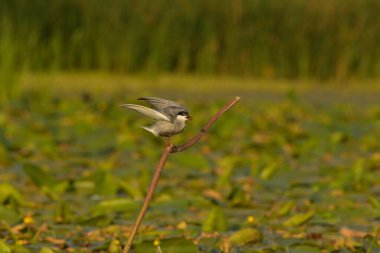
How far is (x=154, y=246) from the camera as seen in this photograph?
352cm

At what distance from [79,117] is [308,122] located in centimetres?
199

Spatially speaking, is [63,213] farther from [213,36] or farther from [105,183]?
[213,36]

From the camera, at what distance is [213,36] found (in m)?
11.5

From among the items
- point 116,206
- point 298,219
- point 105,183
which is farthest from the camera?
point 105,183

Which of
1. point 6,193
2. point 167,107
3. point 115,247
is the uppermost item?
point 167,107

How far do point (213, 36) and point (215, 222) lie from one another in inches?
295

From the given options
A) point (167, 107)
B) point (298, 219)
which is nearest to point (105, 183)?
point (298, 219)

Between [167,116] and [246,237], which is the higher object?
[167,116]

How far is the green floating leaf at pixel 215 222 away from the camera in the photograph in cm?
413

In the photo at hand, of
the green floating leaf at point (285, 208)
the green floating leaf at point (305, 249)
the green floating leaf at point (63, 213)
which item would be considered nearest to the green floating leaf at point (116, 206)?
the green floating leaf at point (63, 213)

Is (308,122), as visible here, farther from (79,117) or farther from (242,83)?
(242,83)

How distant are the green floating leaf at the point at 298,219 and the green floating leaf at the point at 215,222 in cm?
31

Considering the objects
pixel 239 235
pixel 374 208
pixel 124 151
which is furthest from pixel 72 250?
pixel 124 151

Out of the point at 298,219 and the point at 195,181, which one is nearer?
the point at 298,219
